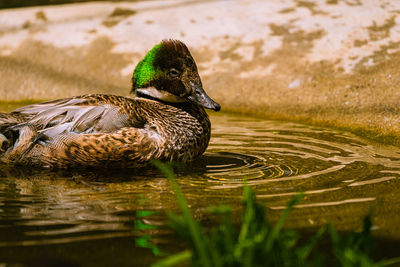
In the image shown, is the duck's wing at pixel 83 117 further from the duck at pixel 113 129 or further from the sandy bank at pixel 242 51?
the sandy bank at pixel 242 51

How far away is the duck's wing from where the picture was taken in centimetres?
466

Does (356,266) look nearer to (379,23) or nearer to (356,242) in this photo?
(356,242)

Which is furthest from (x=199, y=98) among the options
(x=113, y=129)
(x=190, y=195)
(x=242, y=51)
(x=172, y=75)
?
(x=242, y=51)

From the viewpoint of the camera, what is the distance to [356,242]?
8.09 feet

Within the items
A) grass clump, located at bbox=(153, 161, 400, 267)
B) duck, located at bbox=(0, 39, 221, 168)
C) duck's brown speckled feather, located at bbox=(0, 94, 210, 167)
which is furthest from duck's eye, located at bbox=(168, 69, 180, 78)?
grass clump, located at bbox=(153, 161, 400, 267)

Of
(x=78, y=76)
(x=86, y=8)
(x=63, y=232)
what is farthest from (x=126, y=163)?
(x=86, y=8)

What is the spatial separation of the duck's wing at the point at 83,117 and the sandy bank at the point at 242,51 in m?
2.52

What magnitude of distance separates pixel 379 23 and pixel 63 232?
206 inches

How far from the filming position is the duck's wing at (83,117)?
4660 mm

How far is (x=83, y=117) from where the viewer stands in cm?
470

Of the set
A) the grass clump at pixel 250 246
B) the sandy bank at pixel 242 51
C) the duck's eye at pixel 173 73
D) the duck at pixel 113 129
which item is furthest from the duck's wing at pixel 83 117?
the sandy bank at pixel 242 51

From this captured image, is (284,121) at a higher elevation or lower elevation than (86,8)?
lower

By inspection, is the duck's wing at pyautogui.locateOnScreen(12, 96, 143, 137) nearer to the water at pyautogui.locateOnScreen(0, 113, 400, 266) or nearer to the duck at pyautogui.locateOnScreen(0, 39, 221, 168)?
the duck at pyautogui.locateOnScreen(0, 39, 221, 168)

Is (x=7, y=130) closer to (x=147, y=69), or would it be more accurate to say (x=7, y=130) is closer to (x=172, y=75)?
(x=147, y=69)
